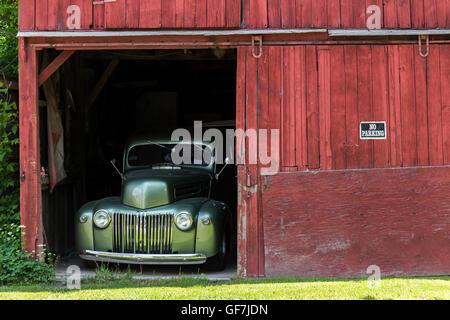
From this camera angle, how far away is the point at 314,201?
6.59 m

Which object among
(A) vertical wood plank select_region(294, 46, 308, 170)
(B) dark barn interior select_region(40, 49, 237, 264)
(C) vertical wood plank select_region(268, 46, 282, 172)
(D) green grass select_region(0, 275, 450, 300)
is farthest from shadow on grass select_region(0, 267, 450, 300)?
(C) vertical wood plank select_region(268, 46, 282, 172)

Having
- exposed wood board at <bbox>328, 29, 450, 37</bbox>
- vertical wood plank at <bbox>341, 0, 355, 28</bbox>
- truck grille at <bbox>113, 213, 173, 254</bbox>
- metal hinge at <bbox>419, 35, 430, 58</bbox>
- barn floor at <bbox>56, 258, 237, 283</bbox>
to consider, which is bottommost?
barn floor at <bbox>56, 258, 237, 283</bbox>

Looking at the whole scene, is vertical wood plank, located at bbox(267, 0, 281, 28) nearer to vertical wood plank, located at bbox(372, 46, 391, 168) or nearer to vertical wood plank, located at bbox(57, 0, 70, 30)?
vertical wood plank, located at bbox(372, 46, 391, 168)

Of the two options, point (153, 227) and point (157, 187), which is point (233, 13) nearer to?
point (157, 187)

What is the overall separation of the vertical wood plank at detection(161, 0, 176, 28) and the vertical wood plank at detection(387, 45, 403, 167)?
2.76 meters

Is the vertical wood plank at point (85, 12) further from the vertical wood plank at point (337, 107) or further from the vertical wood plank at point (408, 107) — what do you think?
the vertical wood plank at point (408, 107)

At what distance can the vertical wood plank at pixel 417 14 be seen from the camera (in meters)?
6.77

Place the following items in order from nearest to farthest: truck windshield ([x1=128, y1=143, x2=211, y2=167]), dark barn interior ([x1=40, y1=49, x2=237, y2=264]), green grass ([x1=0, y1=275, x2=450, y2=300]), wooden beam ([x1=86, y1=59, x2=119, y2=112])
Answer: green grass ([x1=0, y1=275, x2=450, y2=300])
truck windshield ([x1=128, y1=143, x2=211, y2=167])
dark barn interior ([x1=40, y1=49, x2=237, y2=264])
wooden beam ([x1=86, y1=59, x2=119, y2=112])

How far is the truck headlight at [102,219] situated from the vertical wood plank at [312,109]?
261 cm

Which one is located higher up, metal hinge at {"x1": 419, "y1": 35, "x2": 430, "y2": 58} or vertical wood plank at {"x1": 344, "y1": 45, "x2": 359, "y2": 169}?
metal hinge at {"x1": 419, "y1": 35, "x2": 430, "y2": 58}

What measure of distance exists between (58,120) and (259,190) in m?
3.25

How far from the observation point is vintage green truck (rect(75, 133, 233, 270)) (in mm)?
6586

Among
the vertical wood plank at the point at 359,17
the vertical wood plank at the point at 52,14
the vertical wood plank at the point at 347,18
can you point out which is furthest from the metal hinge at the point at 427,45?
the vertical wood plank at the point at 52,14

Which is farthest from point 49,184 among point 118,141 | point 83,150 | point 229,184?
point 118,141
